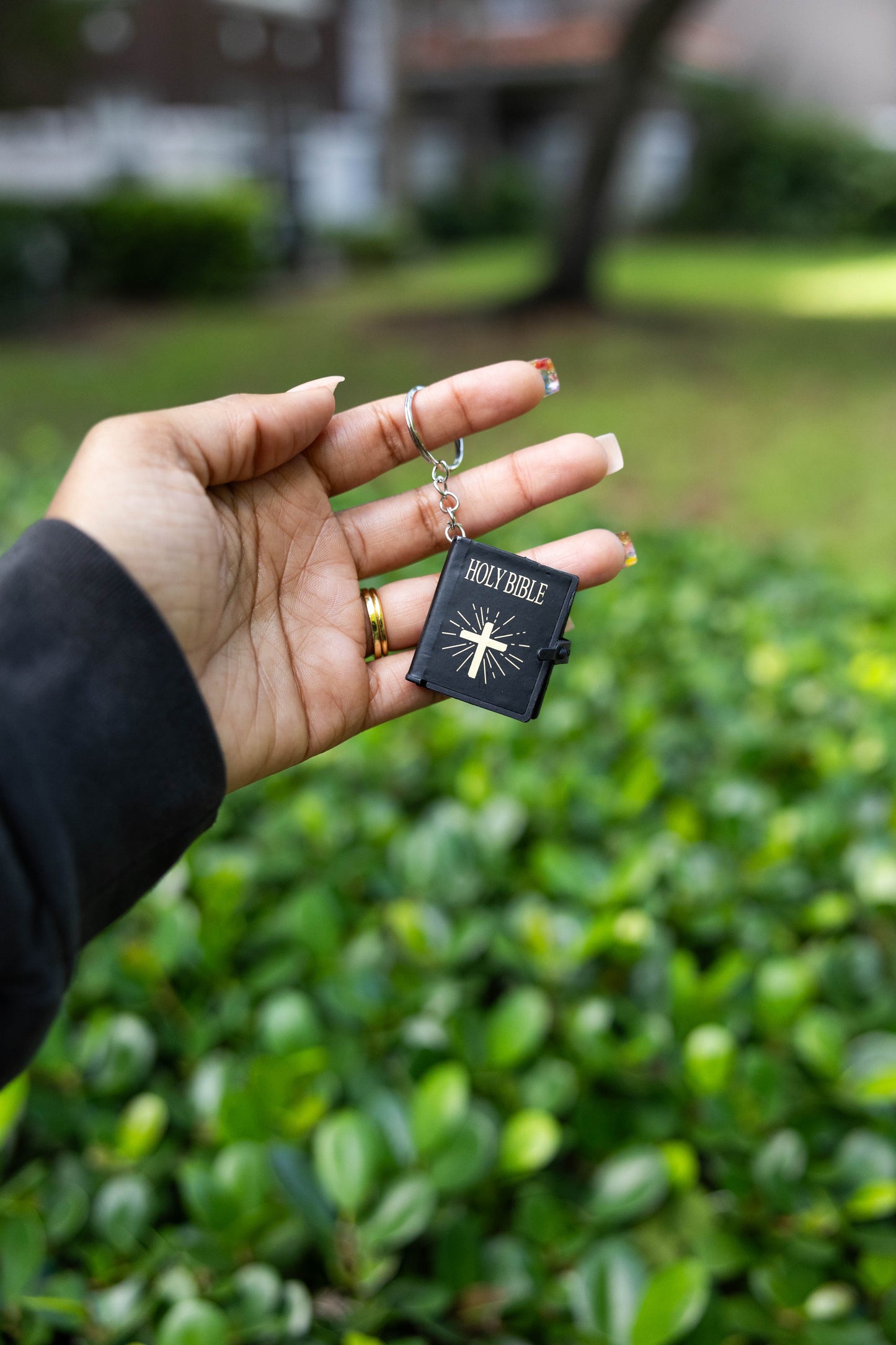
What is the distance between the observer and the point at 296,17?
21062mm

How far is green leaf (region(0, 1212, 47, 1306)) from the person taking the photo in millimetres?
1318

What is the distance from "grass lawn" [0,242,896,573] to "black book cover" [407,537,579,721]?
246 cm

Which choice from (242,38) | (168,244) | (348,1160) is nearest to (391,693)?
(348,1160)

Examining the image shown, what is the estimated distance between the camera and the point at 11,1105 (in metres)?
1.47

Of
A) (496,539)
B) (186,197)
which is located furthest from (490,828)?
(186,197)

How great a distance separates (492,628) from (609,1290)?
95 centimetres

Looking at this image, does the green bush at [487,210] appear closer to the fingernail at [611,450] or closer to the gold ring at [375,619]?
the fingernail at [611,450]

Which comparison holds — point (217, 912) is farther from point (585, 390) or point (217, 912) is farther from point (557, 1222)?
point (585, 390)

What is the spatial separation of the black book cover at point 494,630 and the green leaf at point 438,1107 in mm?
562

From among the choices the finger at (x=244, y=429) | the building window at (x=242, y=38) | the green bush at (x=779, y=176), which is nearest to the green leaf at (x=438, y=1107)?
the finger at (x=244, y=429)

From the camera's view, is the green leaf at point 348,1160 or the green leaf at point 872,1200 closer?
the green leaf at point 348,1160

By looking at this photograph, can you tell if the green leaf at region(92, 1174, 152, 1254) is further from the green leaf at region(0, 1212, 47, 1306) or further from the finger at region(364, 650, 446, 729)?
the finger at region(364, 650, 446, 729)

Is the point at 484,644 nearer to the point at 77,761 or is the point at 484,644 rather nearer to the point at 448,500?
the point at 448,500

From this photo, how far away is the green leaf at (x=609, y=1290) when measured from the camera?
4.32 feet
